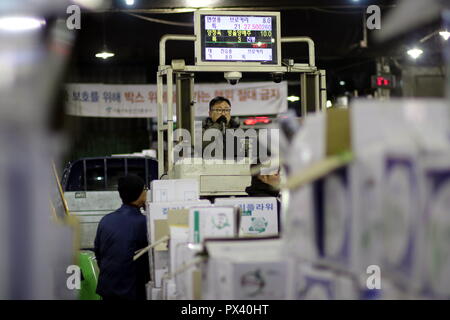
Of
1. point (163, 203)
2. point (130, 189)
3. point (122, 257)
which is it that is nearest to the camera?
point (163, 203)

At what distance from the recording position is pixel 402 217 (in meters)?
2.22

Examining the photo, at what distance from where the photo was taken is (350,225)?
2.34 metres

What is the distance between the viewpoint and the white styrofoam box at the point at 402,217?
218 centimetres

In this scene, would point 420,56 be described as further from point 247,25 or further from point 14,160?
point 14,160

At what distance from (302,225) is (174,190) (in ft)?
11.3

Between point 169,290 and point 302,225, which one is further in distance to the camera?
point 169,290

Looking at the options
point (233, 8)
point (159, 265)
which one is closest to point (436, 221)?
point (159, 265)

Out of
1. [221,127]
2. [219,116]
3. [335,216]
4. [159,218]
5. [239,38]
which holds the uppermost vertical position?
[239,38]

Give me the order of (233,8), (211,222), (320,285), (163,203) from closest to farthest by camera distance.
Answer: (320,285)
(211,222)
(163,203)
(233,8)

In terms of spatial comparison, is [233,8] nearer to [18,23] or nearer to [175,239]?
[175,239]

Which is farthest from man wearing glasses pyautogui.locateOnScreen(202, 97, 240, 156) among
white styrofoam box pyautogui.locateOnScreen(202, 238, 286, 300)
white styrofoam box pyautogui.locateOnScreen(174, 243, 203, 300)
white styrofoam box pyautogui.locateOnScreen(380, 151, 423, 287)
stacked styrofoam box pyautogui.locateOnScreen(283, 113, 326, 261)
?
white styrofoam box pyautogui.locateOnScreen(380, 151, 423, 287)

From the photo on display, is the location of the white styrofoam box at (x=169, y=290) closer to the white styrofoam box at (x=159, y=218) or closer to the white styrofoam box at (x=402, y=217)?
the white styrofoam box at (x=159, y=218)

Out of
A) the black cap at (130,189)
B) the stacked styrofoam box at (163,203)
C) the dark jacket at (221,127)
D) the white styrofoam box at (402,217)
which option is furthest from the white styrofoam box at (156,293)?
the white styrofoam box at (402,217)

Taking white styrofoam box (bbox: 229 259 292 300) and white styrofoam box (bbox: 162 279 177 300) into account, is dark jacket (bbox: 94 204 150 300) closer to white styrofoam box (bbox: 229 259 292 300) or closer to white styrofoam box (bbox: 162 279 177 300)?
white styrofoam box (bbox: 162 279 177 300)
